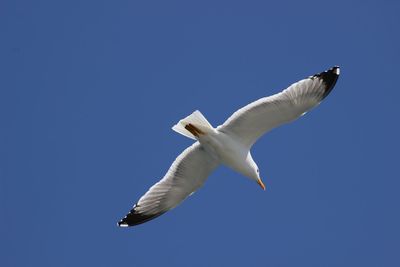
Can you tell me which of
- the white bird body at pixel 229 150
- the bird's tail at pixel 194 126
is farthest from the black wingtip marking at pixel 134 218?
the bird's tail at pixel 194 126

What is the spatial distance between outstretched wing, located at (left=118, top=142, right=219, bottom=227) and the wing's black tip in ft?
6.94

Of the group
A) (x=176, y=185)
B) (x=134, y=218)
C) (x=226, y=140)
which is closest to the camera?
(x=226, y=140)

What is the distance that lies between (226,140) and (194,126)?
1.75 ft

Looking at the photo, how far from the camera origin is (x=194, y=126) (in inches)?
414

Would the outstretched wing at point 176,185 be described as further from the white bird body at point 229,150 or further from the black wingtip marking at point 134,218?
the white bird body at point 229,150

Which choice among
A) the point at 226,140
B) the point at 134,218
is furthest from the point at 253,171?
the point at 134,218

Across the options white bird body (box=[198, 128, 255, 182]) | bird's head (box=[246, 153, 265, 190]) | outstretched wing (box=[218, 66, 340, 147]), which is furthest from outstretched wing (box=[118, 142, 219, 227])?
outstretched wing (box=[218, 66, 340, 147])

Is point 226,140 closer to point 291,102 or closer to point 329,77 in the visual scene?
point 291,102

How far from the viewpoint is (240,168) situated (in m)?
10.9

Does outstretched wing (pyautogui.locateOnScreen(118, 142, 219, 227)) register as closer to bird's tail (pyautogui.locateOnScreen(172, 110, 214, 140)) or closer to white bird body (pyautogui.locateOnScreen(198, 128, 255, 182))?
white bird body (pyautogui.locateOnScreen(198, 128, 255, 182))

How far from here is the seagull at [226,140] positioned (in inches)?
396

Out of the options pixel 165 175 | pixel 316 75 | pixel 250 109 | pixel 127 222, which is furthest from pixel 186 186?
pixel 316 75

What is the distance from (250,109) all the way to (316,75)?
3.43 ft

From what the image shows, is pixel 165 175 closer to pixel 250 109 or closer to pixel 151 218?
pixel 151 218
